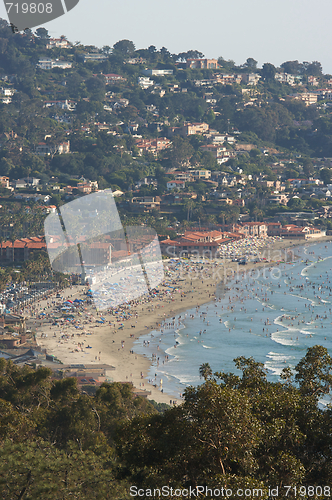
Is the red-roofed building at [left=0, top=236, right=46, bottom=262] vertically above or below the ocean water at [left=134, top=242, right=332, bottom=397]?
above

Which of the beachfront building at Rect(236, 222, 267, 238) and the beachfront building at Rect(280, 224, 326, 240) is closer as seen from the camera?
the beachfront building at Rect(236, 222, 267, 238)

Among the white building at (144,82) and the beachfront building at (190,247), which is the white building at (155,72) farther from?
the beachfront building at (190,247)

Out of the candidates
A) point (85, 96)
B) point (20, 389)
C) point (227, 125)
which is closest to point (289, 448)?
point (20, 389)

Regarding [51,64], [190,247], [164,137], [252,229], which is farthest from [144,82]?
[190,247]

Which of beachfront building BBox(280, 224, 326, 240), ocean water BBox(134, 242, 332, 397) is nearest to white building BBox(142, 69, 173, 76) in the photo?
beachfront building BBox(280, 224, 326, 240)

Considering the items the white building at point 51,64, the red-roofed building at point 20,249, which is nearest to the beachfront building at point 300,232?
the red-roofed building at point 20,249

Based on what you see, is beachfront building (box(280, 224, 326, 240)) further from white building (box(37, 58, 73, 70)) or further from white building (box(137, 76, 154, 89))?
white building (box(37, 58, 73, 70))

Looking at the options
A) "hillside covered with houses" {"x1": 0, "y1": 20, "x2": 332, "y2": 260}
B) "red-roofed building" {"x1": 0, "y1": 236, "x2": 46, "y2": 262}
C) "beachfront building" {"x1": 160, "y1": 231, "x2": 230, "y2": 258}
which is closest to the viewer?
"red-roofed building" {"x1": 0, "y1": 236, "x2": 46, "y2": 262}
